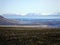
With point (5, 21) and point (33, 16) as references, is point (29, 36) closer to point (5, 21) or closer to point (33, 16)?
point (33, 16)

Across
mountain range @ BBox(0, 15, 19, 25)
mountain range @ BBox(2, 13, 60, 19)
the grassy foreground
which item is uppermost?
mountain range @ BBox(2, 13, 60, 19)

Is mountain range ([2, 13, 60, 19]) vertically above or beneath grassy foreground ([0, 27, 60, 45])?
above

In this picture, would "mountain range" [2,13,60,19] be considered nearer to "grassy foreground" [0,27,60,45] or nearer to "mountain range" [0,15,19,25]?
"mountain range" [0,15,19,25]

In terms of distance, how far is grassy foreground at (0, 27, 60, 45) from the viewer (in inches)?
122

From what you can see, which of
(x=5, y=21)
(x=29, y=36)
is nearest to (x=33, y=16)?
(x=29, y=36)

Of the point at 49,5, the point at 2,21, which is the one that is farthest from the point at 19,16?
the point at 49,5

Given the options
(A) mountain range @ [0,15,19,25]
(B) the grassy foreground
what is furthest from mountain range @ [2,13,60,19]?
(B) the grassy foreground

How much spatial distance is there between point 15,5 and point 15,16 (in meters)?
0.16

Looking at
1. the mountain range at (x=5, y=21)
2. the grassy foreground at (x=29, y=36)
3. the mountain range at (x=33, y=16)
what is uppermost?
the mountain range at (x=33, y=16)

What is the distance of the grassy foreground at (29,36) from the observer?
3.09 metres

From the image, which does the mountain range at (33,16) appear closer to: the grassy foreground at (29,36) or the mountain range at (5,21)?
the mountain range at (5,21)

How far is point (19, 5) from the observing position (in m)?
3.13

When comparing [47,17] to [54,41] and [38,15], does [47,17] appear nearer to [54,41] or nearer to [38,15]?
[38,15]

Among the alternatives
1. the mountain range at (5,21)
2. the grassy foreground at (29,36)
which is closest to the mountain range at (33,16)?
the mountain range at (5,21)
